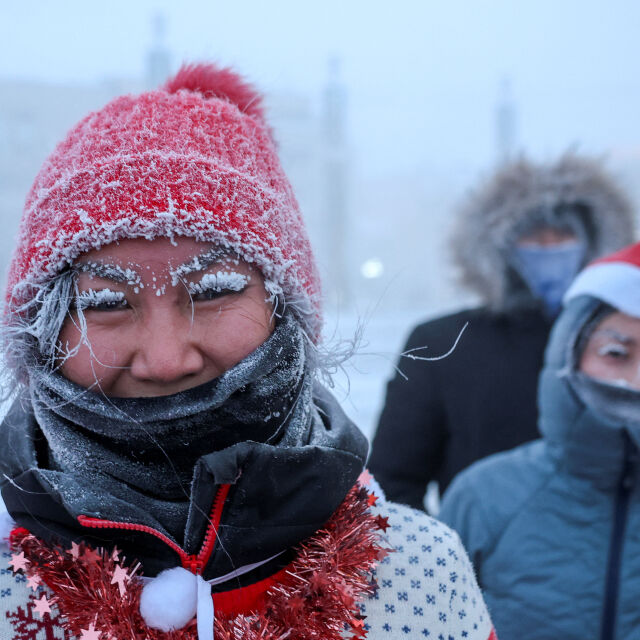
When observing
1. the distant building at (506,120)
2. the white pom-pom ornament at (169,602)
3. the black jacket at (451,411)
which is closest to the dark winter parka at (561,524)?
the black jacket at (451,411)

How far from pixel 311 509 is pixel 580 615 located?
0.97 metres

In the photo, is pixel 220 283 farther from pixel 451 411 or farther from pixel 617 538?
pixel 451 411

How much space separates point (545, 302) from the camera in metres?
2.72

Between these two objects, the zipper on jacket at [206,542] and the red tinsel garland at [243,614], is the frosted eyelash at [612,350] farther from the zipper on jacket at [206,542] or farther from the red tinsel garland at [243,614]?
the zipper on jacket at [206,542]

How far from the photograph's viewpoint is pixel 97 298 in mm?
1051

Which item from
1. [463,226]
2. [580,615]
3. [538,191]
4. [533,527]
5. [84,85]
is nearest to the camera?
[580,615]

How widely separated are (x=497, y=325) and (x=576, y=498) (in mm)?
1003

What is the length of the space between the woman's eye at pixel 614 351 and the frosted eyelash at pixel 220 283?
119 cm

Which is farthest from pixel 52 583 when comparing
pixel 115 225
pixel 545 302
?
pixel 545 302

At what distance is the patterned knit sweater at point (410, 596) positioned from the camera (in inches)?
40.6

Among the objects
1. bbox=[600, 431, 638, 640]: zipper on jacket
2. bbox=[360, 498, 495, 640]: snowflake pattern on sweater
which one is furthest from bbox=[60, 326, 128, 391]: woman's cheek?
bbox=[600, 431, 638, 640]: zipper on jacket

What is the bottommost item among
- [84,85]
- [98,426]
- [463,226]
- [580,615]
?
[580,615]

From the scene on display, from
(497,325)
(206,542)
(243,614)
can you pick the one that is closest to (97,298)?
(206,542)

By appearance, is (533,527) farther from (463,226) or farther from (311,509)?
(463,226)
